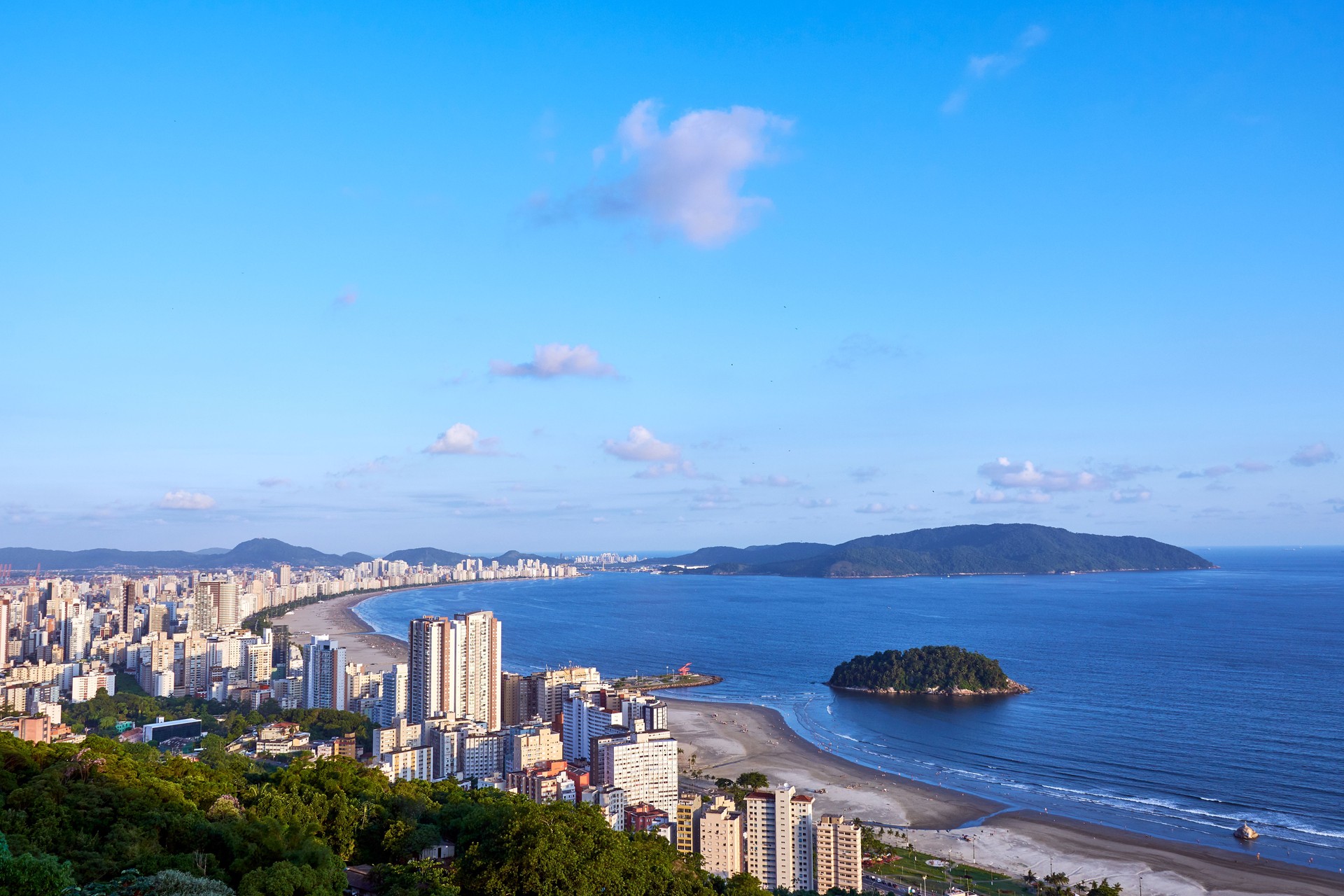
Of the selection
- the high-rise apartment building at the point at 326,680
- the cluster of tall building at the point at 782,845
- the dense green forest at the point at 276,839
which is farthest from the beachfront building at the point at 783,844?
the high-rise apartment building at the point at 326,680

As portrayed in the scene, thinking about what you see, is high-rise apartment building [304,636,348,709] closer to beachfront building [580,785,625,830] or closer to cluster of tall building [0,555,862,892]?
cluster of tall building [0,555,862,892]

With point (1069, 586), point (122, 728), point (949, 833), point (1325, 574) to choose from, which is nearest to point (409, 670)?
point (122, 728)

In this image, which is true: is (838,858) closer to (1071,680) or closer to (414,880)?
(414,880)

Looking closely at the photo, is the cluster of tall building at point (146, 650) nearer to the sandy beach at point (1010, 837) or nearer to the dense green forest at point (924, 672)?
the sandy beach at point (1010, 837)

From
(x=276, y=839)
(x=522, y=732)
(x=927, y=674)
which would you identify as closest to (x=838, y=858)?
(x=522, y=732)

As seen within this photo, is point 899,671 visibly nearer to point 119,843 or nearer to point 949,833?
point 949,833

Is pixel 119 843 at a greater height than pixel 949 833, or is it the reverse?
pixel 119 843
